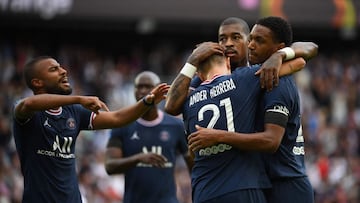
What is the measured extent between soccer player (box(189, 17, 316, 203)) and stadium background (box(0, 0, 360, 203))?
1087 cm

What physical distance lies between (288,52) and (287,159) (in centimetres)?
99

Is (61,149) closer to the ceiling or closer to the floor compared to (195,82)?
closer to the floor

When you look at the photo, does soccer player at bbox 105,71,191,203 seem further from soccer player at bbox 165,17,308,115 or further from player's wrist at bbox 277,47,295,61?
player's wrist at bbox 277,47,295,61

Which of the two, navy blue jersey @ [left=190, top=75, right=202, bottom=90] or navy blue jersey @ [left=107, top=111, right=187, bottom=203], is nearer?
navy blue jersey @ [left=190, top=75, right=202, bottom=90]

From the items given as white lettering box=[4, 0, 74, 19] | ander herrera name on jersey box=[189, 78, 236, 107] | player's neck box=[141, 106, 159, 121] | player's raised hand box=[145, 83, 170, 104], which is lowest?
player's neck box=[141, 106, 159, 121]

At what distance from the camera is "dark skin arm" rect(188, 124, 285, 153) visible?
7266mm

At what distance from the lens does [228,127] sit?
24.5 ft

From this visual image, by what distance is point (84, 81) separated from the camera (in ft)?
74.8

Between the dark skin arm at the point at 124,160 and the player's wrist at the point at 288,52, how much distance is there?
2.85 metres

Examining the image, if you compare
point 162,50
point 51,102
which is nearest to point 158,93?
point 51,102

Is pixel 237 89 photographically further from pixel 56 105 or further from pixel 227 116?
pixel 56 105

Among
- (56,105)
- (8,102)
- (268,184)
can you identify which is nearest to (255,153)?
(268,184)

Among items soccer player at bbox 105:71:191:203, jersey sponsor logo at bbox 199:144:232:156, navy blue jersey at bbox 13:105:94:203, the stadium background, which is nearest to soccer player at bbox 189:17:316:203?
jersey sponsor logo at bbox 199:144:232:156

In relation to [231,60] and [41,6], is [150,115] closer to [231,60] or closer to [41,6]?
[231,60]
